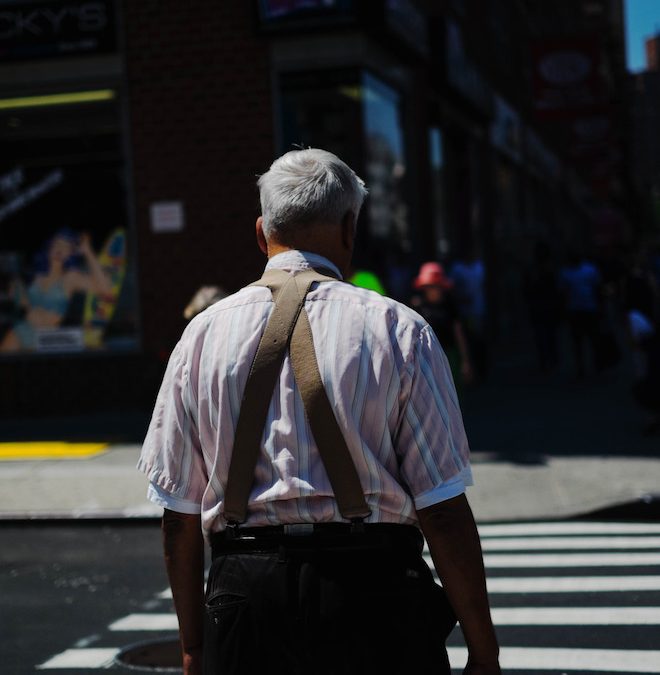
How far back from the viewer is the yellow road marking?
1172 cm

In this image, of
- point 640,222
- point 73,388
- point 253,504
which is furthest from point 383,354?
point 640,222

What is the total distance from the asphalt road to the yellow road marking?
260 centimetres

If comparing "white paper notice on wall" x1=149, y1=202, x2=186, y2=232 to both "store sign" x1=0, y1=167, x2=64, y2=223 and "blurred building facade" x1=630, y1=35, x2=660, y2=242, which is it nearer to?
"store sign" x1=0, y1=167, x2=64, y2=223

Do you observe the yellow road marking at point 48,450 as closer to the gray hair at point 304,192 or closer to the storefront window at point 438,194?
the storefront window at point 438,194

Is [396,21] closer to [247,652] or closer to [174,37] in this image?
[174,37]

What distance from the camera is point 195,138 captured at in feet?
46.2

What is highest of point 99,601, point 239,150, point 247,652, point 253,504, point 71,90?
point 71,90

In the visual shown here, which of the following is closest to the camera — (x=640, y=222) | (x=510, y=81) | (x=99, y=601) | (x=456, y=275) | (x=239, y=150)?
(x=99, y=601)

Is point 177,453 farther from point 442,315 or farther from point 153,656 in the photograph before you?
point 442,315

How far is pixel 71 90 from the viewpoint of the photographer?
575 inches

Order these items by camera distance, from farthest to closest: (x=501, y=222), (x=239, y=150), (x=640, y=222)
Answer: (x=640, y=222), (x=501, y=222), (x=239, y=150)

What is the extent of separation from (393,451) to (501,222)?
953 inches

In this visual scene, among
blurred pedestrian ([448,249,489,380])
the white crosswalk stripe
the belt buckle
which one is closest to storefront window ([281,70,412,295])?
blurred pedestrian ([448,249,489,380])

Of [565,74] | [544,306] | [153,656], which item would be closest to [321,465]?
[153,656]
